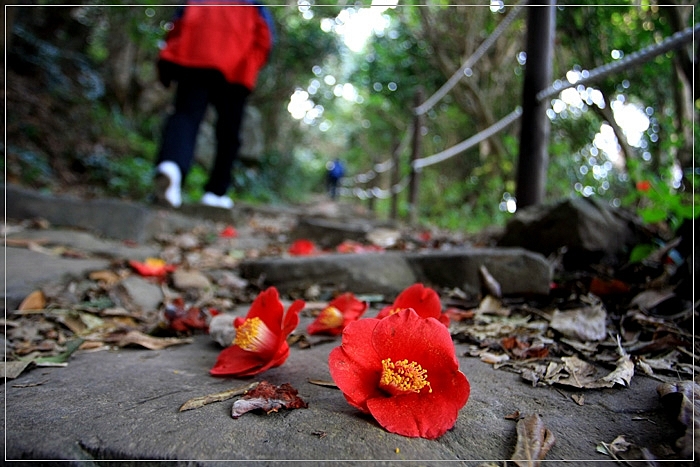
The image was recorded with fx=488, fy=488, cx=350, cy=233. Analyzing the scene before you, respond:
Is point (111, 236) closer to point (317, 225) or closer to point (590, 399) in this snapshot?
point (317, 225)

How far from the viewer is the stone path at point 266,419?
627 millimetres

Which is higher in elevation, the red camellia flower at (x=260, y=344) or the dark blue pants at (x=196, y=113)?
the dark blue pants at (x=196, y=113)

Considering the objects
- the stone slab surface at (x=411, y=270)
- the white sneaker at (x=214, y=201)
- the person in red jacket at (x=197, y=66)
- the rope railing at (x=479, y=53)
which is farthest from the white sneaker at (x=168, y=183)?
the rope railing at (x=479, y=53)

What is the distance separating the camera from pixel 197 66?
335 centimetres

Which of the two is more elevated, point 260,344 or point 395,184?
point 395,184

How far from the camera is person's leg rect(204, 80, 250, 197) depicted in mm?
3760

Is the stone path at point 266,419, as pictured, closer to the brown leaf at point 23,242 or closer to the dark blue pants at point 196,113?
the brown leaf at point 23,242

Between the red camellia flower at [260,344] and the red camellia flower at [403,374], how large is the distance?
195mm

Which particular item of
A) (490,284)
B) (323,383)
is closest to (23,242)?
(323,383)

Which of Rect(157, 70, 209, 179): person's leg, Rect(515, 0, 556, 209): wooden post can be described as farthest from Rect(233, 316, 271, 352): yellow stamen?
Rect(157, 70, 209, 179): person's leg

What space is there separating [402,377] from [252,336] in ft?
1.14

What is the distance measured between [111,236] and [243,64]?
5.39ft

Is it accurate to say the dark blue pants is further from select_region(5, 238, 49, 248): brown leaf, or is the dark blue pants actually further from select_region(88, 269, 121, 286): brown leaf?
select_region(88, 269, 121, 286): brown leaf

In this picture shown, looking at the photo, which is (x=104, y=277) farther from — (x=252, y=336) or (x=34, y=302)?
(x=252, y=336)
